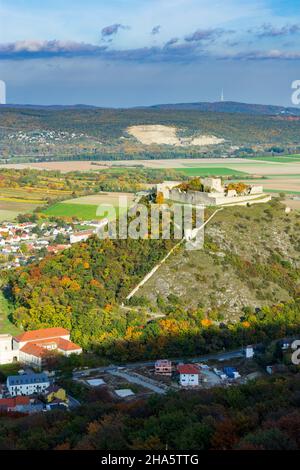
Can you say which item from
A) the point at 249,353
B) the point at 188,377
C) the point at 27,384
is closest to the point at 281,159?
the point at 249,353

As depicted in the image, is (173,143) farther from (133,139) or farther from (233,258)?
(233,258)

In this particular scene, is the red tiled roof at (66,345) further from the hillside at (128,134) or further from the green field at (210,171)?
the hillside at (128,134)

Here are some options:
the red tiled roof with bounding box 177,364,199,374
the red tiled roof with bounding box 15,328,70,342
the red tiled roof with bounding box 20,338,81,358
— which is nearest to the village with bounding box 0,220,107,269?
the red tiled roof with bounding box 15,328,70,342

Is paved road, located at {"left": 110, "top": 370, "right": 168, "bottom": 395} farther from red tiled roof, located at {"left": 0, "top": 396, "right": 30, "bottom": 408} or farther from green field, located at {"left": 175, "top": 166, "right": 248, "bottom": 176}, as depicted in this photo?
green field, located at {"left": 175, "top": 166, "right": 248, "bottom": 176}

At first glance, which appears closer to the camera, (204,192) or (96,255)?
(96,255)

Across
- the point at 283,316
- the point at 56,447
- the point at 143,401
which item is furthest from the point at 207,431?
the point at 283,316
